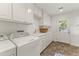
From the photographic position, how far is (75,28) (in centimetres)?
448

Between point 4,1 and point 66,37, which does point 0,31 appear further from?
point 66,37

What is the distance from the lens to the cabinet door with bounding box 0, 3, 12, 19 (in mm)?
1235

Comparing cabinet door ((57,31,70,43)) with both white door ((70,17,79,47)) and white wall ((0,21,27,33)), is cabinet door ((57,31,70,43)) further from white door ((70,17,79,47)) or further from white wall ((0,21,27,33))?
white wall ((0,21,27,33))

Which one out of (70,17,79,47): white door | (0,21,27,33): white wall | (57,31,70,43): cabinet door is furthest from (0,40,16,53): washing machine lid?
(57,31,70,43): cabinet door

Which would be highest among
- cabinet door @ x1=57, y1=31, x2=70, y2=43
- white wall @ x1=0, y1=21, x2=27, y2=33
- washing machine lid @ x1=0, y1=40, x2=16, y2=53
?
white wall @ x1=0, y1=21, x2=27, y2=33

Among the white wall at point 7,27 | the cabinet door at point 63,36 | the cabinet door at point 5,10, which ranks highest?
the cabinet door at point 5,10

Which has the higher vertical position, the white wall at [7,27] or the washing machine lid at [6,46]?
the white wall at [7,27]

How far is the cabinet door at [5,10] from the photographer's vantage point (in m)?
1.23

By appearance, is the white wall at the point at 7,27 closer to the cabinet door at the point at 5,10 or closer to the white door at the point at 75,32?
the cabinet door at the point at 5,10

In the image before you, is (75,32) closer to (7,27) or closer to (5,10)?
(7,27)

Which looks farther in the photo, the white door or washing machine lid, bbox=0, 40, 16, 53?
the white door

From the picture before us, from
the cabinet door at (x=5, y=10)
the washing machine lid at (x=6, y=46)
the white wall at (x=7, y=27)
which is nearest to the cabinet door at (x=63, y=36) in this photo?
the white wall at (x=7, y=27)

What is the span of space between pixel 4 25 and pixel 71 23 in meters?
4.02

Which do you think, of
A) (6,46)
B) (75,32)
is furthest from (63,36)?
(6,46)
